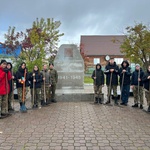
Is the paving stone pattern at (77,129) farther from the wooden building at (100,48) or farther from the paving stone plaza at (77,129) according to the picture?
the wooden building at (100,48)

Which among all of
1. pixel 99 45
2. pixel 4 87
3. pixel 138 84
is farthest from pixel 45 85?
pixel 99 45

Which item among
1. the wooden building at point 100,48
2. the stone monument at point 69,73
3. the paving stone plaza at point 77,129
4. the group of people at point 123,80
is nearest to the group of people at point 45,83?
the group of people at point 123,80

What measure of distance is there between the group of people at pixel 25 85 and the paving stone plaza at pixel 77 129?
1.68 feet

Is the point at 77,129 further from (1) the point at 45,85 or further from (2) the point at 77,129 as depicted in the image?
(1) the point at 45,85

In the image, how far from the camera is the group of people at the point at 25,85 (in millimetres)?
7082

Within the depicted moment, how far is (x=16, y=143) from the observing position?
→ 4.65 meters

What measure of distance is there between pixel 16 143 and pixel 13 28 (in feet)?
64.6

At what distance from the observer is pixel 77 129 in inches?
222

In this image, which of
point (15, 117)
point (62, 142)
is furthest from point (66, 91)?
point (62, 142)

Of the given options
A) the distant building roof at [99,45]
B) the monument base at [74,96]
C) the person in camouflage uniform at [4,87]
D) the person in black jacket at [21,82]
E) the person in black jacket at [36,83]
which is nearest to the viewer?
the person in camouflage uniform at [4,87]

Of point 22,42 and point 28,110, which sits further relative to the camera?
point 22,42

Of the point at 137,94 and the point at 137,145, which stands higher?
the point at 137,94

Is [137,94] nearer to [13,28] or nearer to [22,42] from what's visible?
[22,42]

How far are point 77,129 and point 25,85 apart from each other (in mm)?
3038
